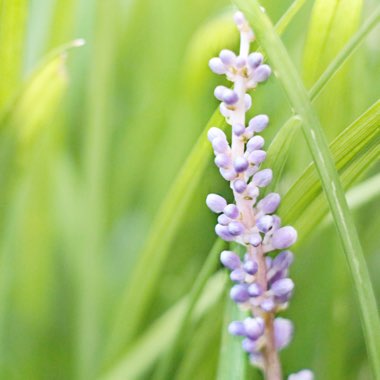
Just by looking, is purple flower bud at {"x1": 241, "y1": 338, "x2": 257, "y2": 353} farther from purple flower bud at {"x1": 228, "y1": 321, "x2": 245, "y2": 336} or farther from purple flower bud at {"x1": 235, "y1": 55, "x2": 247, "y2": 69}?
purple flower bud at {"x1": 235, "y1": 55, "x2": 247, "y2": 69}

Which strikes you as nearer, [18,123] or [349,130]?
[349,130]

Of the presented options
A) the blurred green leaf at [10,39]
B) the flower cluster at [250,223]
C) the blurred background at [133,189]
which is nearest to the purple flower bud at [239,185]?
the flower cluster at [250,223]

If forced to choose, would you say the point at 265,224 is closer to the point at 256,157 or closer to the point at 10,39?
the point at 256,157

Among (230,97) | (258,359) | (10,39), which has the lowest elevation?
(258,359)

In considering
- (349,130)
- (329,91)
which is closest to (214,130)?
(349,130)

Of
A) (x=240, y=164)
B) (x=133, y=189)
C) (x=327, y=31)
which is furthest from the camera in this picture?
(x=133, y=189)

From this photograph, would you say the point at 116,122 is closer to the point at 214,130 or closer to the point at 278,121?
the point at 278,121

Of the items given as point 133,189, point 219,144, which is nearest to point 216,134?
point 219,144

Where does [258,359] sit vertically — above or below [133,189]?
below
